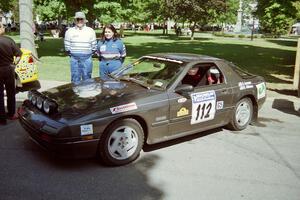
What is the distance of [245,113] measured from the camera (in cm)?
674

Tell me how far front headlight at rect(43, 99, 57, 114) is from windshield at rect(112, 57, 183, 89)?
1426 mm

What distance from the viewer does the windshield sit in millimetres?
5688

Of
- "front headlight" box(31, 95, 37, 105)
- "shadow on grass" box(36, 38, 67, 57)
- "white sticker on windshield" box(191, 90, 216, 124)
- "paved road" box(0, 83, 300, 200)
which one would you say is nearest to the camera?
"paved road" box(0, 83, 300, 200)

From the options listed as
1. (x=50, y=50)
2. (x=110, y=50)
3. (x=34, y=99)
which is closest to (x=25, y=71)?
(x=110, y=50)

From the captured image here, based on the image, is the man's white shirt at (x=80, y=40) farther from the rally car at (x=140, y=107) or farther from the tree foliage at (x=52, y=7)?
the tree foliage at (x=52, y=7)

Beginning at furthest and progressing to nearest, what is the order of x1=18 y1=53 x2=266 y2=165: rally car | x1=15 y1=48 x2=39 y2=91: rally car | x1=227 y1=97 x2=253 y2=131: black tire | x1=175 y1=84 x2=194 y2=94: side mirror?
x1=15 y1=48 x2=39 y2=91: rally car < x1=227 y1=97 x2=253 y2=131: black tire < x1=175 y1=84 x2=194 y2=94: side mirror < x1=18 y1=53 x2=266 y2=165: rally car

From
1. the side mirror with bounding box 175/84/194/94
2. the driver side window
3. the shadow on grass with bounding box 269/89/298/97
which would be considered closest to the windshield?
the side mirror with bounding box 175/84/194/94

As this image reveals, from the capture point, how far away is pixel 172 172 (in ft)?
15.9

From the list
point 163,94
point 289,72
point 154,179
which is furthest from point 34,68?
point 289,72

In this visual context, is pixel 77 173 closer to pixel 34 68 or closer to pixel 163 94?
pixel 163 94

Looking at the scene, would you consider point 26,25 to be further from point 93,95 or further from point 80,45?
point 93,95

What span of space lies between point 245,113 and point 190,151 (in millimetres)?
1615

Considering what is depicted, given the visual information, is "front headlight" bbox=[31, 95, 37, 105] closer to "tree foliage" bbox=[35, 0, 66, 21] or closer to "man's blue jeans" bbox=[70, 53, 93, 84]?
"man's blue jeans" bbox=[70, 53, 93, 84]

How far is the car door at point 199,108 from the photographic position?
17.9 feet
